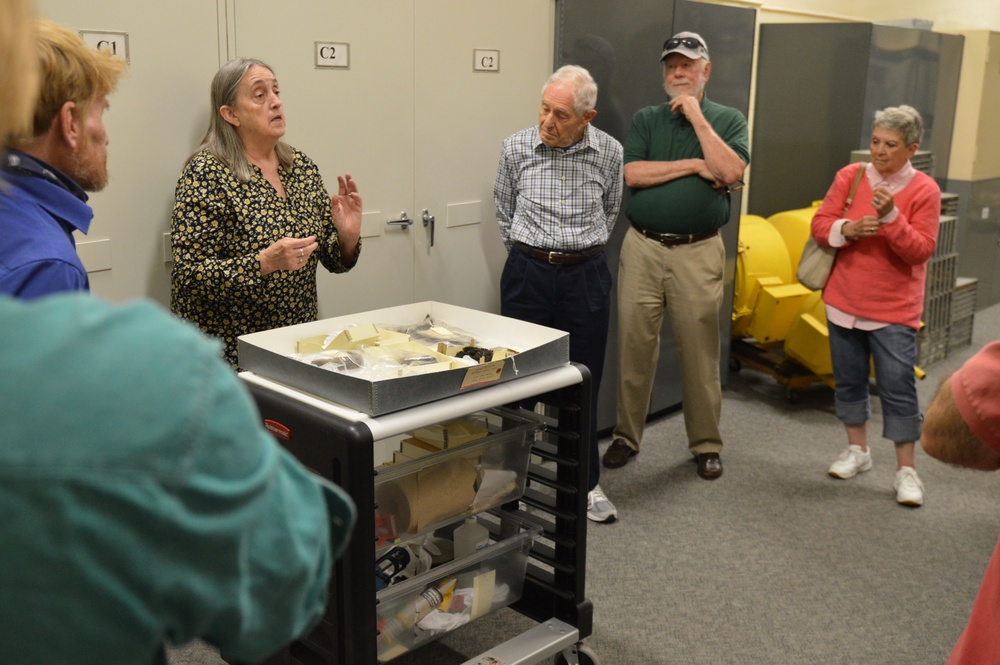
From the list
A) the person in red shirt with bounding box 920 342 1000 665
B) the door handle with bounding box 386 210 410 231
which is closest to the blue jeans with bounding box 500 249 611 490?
the door handle with bounding box 386 210 410 231

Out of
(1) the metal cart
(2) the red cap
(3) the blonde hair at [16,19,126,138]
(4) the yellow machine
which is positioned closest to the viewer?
(2) the red cap

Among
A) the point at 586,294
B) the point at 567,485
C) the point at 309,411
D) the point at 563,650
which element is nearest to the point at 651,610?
the point at 563,650

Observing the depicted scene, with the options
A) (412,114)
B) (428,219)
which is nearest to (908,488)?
(428,219)

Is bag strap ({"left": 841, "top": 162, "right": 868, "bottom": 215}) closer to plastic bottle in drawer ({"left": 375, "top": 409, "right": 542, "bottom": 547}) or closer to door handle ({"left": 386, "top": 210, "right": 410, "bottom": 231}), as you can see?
door handle ({"left": 386, "top": 210, "right": 410, "bottom": 231})

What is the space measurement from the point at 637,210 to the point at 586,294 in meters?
0.52

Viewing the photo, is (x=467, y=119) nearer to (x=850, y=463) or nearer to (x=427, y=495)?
(x=427, y=495)

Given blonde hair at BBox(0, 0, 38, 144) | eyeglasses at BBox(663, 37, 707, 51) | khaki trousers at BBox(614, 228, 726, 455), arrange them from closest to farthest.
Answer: blonde hair at BBox(0, 0, 38, 144) < eyeglasses at BBox(663, 37, 707, 51) < khaki trousers at BBox(614, 228, 726, 455)

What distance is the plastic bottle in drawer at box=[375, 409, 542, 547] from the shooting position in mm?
2014

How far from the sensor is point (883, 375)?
358 centimetres

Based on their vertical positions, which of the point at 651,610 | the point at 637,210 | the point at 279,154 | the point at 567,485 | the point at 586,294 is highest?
the point at 279,154

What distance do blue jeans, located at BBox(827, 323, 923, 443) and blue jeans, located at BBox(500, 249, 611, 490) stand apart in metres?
1.03

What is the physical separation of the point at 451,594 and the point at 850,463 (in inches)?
89.8

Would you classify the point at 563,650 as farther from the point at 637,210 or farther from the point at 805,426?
the point at 805,426

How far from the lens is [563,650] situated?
2.36 m
